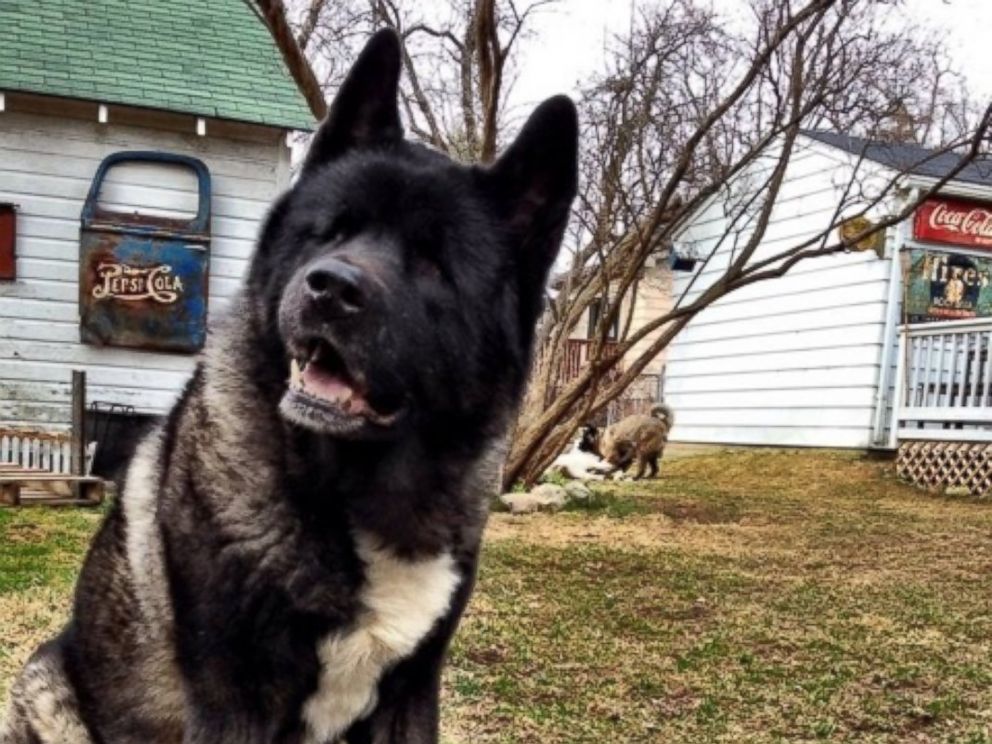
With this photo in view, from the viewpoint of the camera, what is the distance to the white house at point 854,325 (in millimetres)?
11742

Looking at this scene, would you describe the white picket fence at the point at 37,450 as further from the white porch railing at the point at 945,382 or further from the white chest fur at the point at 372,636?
the white porch railing at the point at 945,382

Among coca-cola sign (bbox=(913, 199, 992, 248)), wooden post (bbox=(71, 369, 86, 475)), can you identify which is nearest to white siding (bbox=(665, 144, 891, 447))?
coca-cola sign (bbox=(913, 199, 992, 248))

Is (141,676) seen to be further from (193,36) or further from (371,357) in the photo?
(193,36)

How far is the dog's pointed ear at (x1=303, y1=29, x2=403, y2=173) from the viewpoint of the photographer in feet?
7.57

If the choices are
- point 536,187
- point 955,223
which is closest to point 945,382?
point 955,223

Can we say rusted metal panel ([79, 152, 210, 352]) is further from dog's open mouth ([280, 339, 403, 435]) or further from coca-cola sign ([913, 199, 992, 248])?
coca-cola sign ([913, 199, 992, 248])

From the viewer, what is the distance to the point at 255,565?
6.60ft

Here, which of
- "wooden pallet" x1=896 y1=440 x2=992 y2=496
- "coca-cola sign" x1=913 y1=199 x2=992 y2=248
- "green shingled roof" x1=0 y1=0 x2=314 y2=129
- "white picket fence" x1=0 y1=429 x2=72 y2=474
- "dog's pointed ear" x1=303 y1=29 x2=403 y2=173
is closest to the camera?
"dog's pointed ear" x1=303 y1=29 x2=403 y2=173

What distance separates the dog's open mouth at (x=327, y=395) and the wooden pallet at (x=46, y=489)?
252 inches

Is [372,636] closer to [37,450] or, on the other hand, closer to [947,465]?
[37,450]

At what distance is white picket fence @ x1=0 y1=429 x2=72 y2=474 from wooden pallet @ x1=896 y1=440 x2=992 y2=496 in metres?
8.82

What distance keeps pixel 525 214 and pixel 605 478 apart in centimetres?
1125

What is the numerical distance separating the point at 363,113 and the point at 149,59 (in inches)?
342

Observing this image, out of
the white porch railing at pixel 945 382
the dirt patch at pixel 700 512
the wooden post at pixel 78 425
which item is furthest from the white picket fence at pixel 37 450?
the white porch railing at pixel 945 382
